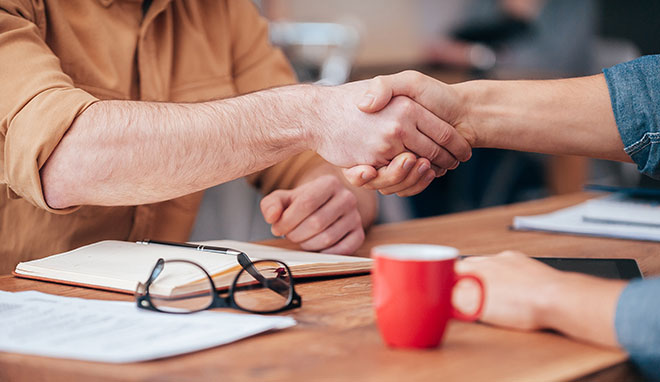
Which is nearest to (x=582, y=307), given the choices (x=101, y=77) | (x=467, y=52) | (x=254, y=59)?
(x=101, y=77)

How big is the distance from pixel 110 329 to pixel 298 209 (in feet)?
1.65

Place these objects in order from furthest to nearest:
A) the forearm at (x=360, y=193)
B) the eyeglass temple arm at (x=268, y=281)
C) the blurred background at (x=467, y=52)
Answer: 1. the blurred background at (x=467, y=52)
2. the forearm at (x=360, y=193)
3. the eyeglass temple arm at (x=268, y=281)

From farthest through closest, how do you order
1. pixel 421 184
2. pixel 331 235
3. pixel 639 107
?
pixel 421 184, pixel 331 235, pixel 639 107

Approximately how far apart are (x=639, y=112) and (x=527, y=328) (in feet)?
1.65

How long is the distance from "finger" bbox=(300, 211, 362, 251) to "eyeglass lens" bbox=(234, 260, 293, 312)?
28 cm

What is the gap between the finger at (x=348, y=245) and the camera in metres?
1.14

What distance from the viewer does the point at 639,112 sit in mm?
1038

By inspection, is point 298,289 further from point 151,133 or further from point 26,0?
point 26,0

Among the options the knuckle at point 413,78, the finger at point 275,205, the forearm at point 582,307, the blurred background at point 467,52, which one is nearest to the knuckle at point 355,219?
the finger at point 275,205

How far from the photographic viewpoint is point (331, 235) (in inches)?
44.8

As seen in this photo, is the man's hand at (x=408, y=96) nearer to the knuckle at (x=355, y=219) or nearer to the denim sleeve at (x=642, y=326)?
the knuckle at (x=355, y=219)

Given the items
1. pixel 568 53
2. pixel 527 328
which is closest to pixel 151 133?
pixel 527 328

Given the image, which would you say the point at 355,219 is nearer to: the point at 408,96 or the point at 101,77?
the point at 408,96

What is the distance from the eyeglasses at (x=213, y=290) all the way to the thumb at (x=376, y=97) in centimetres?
35
